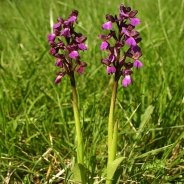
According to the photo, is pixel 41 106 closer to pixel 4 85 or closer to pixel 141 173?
pixel 4 85

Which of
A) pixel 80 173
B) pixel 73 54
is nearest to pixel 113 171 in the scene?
pixel 80 173

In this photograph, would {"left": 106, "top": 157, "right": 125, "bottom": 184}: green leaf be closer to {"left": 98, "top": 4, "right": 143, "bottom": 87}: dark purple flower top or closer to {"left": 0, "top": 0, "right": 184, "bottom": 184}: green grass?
{"left": 0, "top": 0, "right": 184, "bottom": 184}: green grass

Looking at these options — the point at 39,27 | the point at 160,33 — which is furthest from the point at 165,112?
the point at 39,27

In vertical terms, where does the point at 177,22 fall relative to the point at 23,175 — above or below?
above

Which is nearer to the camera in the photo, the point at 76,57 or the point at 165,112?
the point at 76,57

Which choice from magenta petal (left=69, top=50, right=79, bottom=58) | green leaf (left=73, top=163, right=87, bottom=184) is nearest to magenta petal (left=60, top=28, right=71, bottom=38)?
magenta petal (left=69, top=50, right=79, bottom=58)

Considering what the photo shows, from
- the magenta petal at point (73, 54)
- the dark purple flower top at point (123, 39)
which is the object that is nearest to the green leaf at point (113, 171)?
the dark purple flower top at point (123, 39)

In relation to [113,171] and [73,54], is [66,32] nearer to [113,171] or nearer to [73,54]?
[73,54]
